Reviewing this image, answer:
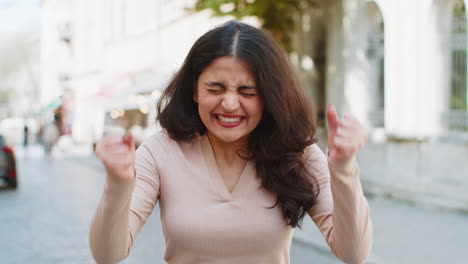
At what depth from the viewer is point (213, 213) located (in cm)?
183

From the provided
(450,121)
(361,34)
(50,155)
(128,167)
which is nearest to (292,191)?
(128,167)

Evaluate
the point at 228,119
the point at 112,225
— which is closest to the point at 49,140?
the point at 228,119

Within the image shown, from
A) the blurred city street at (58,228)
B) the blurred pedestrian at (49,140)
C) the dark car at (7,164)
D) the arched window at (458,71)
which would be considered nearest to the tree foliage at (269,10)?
the arched window at (458,71)

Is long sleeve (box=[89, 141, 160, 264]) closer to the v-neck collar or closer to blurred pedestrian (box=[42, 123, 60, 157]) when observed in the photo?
the v-neck collar

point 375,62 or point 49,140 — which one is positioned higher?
point 375,62

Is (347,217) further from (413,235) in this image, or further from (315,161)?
(413,235)

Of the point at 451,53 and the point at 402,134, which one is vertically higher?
the point at 451,53

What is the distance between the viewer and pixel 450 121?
10.0 meters

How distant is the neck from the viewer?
77.4 inches

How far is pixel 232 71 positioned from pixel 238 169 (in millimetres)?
352

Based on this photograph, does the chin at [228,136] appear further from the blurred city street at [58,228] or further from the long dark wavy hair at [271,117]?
the blurred city street at [58,228]

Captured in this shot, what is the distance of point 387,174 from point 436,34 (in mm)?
2835

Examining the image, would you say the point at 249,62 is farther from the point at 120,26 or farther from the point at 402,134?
the point at 120,26

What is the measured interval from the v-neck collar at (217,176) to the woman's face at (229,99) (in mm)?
87
